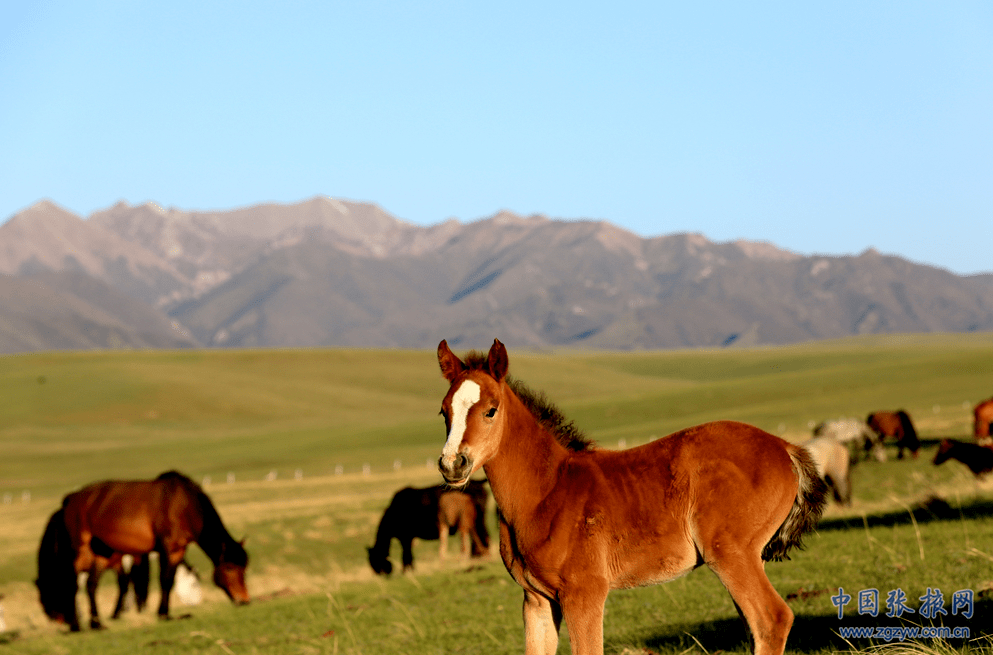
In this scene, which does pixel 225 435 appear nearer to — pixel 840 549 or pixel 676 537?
pixel 840 549

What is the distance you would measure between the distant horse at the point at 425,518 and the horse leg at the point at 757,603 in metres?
15.7

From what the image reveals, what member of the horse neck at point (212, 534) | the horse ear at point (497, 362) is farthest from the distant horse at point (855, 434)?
the horse ear at point (497, 362)

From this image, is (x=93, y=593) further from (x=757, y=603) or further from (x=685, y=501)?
(x=757, y=603)

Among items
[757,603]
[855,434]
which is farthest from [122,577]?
[855,434]

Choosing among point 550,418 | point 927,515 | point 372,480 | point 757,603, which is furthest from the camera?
point 372,480

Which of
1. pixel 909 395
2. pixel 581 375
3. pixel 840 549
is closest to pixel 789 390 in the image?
pixel 909 395

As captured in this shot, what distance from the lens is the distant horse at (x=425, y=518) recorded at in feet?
71.8

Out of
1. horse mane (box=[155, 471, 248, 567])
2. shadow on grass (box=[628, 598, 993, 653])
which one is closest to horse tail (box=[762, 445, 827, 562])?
shadow on grass (box=[628, 598, 993, 653])

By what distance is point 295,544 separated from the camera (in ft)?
105

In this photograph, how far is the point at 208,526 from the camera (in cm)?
1795

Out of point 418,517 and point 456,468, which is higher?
point 456,468

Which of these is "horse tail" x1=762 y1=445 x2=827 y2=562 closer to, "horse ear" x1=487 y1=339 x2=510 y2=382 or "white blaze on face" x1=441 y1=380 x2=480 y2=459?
"horse ear" x1=487 y1=339 x2=510 y2=382

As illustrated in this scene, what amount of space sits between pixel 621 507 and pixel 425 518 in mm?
16083

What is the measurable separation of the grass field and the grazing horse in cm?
244
